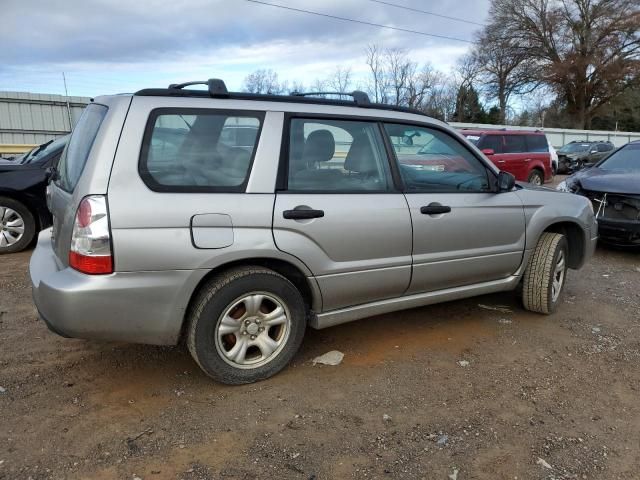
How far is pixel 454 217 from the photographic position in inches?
146

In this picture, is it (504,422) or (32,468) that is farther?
(504,422)

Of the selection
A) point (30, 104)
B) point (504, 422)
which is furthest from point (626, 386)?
point (30, 104)

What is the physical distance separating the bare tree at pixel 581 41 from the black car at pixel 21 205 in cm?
4832

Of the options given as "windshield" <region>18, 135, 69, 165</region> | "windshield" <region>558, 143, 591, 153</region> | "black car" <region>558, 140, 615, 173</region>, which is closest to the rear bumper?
"windshield" <region>18, 135, 69, 165</region>

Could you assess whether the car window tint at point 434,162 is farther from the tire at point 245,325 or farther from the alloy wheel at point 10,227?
the alloy wheel at point 10,227

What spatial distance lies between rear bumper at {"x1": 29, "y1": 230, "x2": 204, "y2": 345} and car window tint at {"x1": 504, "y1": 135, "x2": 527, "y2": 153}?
1283cm

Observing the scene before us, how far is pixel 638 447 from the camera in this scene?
2707 mm

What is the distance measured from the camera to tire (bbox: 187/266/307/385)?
2.97 m

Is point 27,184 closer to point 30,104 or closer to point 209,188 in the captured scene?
point 209,188

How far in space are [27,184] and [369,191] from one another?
16.4 ft

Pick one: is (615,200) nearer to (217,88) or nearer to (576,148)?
(217,88)

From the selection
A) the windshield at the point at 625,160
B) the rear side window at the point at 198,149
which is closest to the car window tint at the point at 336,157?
the rear side window at the point at 198,149

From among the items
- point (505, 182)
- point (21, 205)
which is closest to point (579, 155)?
point (505, 182)

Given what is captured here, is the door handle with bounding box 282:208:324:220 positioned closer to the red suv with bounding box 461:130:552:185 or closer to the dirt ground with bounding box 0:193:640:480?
the dirt ground with bounding box 0:193:640:480
